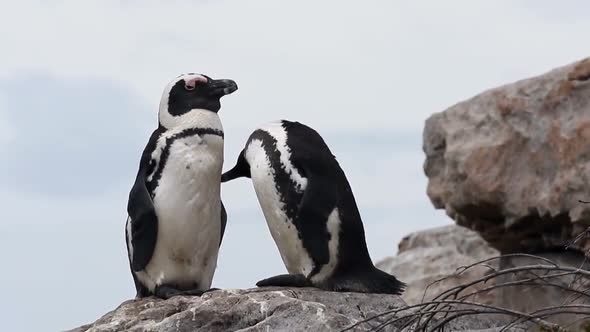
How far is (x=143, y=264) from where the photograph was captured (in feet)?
23.2

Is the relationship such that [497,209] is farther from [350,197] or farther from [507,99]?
[350,197]

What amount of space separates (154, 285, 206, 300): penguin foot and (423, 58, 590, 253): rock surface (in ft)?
14.0

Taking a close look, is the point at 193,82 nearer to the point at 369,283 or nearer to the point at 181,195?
the point at 181,195

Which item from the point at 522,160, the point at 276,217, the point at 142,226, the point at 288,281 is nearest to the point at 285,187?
the point at 276,217

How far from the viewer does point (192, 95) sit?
7184mm

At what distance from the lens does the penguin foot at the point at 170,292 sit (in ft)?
22.8

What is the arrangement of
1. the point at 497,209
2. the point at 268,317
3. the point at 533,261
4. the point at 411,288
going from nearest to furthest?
1. the point at 268,317
2. the point at 533,261
3. the point at 497,209
4. the point at 411,288

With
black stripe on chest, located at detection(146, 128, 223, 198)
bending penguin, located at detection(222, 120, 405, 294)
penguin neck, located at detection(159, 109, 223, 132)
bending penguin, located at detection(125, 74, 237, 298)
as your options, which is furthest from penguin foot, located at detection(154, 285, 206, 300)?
penguin neck, located at detection(159, 109, 223, 132)

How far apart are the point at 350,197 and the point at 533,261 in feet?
12.1

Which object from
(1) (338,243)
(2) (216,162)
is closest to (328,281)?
(1) (338,243)

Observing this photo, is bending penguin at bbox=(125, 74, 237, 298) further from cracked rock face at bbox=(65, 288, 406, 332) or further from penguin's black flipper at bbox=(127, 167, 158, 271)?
cracked rock face at bbox=(65, 288, 406, 332)

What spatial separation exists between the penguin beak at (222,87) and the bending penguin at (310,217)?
0.30 m

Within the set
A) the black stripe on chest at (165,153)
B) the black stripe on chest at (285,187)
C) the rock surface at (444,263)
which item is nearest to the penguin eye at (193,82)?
the black stripe on chest at (165,153)

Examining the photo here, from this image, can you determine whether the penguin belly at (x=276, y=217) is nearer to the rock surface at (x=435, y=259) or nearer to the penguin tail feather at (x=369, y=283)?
the penguin tail feather at (x=369, y=283)
